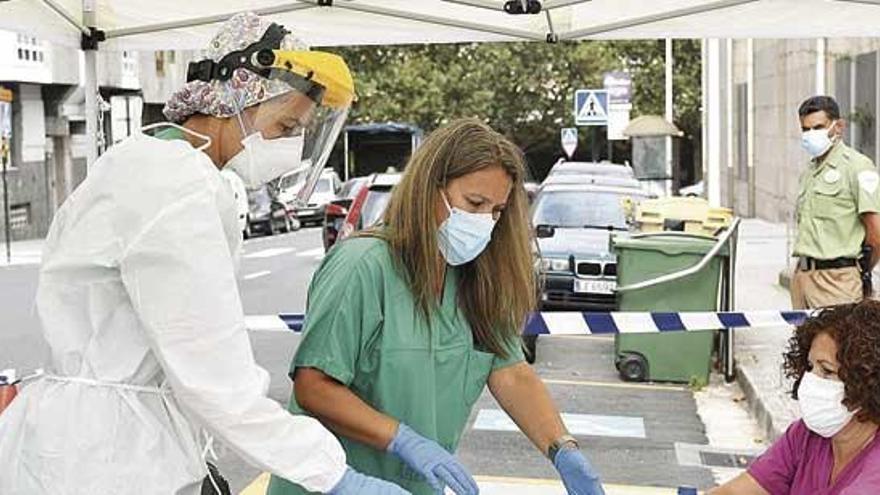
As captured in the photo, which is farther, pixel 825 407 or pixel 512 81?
pixel 512 81

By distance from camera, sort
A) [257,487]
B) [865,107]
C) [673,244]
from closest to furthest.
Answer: [257,487]
[673,244]
[865,107]

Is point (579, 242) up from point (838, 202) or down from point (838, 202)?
down

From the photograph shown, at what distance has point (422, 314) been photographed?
3033 millimetres

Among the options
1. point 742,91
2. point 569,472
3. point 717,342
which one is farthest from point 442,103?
point 569,472

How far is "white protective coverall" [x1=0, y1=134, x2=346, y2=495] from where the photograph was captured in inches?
88.9

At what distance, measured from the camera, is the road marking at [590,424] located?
26.7ft

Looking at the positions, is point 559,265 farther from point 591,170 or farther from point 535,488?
point 591,170

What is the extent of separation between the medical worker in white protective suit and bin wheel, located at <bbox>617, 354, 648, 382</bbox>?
24.5 ft

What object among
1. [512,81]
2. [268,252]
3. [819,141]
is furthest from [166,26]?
[512,81]

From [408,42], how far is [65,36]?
1968mm

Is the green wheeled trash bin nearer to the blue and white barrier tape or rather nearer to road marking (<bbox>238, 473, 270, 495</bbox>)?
the blue and white barrier tape

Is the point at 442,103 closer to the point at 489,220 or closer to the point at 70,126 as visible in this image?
the point at 70,126

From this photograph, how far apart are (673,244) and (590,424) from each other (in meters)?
1.71

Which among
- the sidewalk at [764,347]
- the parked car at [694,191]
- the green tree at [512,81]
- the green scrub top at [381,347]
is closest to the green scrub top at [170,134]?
the green scrub top at [381,347]
